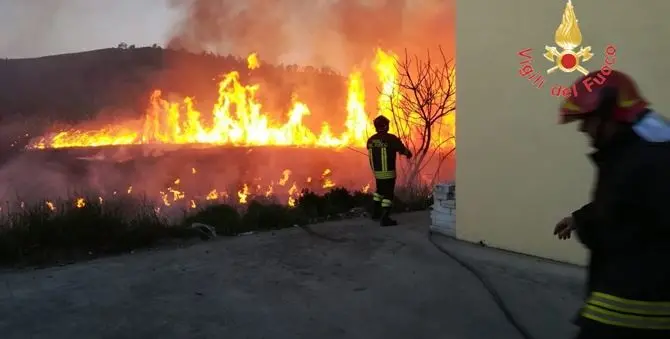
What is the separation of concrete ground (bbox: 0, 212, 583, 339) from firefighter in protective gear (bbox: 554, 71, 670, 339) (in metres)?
2.18

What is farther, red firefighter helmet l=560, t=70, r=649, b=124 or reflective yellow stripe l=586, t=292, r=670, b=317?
red firefighter helmet l=560, t=70, r=649, b=124

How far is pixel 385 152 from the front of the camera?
8414 millimetres

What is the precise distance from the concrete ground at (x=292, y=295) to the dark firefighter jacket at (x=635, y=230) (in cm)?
221

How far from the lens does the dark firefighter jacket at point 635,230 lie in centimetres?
176

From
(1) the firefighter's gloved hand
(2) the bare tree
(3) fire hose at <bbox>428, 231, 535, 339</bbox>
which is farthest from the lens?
(2) the bare tree

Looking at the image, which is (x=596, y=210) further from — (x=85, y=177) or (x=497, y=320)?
(x=85, y=177)

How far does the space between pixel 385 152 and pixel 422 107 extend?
397 centimetres

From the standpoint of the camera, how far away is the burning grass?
21.4ft

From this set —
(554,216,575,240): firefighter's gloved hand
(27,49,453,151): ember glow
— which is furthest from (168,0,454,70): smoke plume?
A: (554,216,575,240): firefighter's gloved hand

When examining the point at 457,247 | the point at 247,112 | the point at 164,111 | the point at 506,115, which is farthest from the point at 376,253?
the point at 164,111

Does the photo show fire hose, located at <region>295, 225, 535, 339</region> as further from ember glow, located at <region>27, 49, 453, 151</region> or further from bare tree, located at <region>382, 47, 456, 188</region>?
ember glow, located at <region>27, 49, 453, 151</region>

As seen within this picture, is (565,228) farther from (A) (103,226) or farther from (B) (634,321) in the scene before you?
→ (A) (103,226)

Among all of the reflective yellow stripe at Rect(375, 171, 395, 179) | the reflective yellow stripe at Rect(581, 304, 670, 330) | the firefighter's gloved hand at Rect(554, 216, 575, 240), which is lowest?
the reflective yellow stripe at Rect(375, 171, 395, 179)

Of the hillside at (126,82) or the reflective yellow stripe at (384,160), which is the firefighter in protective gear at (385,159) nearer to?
the reflective yellow stripe at (384,160)
